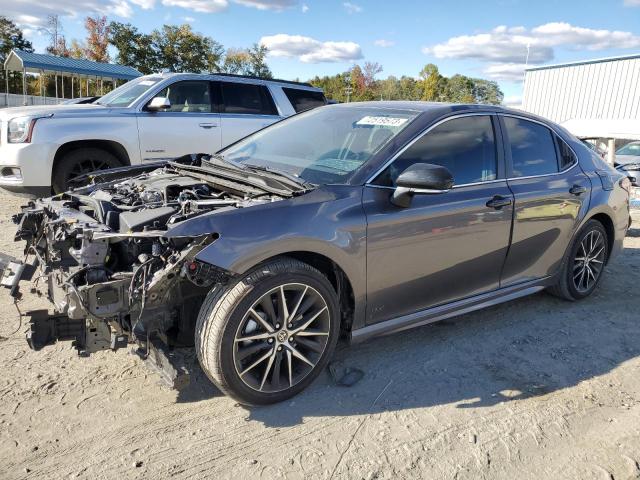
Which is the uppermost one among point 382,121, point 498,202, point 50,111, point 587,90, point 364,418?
point 587,90

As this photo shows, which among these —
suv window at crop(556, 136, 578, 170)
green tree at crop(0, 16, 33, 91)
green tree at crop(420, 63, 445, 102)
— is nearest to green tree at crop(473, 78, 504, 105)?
green tree at crop(420, 63, 445, 102)

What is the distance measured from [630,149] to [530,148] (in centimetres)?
1150

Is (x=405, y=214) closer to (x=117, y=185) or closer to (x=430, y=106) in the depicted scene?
(x=430, y=106)

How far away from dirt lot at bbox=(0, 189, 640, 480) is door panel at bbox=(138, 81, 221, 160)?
397 cm

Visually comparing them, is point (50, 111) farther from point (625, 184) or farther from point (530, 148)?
point (625, 184)

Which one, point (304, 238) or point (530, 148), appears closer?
point (304, 238)

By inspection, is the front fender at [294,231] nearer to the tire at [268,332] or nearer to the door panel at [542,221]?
the tire at [268,332]

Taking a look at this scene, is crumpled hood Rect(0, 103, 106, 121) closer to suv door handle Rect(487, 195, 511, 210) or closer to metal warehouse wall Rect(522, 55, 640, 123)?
suv door handle Rect(487, 195, 511, 210)

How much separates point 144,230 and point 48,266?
808mm

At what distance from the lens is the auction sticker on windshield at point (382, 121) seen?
3676 mm

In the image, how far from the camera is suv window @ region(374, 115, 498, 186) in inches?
138

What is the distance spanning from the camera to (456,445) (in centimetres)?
283

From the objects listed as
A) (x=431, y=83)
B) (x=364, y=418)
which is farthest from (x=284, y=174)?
(x=431, y=83)

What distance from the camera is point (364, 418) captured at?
3.02 metres
